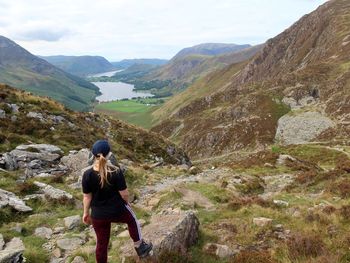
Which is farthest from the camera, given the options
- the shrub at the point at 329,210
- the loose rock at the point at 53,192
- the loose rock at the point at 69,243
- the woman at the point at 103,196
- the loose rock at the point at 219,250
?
the loose rock at the point at 53,192

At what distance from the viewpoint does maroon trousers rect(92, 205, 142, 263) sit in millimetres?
10477

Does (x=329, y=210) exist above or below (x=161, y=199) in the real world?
above

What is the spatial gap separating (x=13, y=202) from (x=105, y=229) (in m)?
9.71

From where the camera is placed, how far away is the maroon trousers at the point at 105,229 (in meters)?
10.5

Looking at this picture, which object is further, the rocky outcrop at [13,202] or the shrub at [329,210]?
the rocky outcrop at [13,202]

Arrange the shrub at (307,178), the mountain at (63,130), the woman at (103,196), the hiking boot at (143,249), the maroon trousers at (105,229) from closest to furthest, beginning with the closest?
the woman at (103,196)
the maroon trousers at (105,229)
the hiking boot at (143,249)
the shrub at (307,178)
the mountain at (63,130)

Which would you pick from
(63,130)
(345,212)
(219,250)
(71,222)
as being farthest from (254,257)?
(63,130)

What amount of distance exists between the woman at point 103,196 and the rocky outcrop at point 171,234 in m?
1.58

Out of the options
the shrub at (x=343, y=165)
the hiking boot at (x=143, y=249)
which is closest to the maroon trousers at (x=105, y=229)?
the hiking boot at (x=143, y=249)

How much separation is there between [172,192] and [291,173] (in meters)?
16.6

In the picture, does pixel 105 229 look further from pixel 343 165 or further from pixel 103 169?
pixel 343 165

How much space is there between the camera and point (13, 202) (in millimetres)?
18469

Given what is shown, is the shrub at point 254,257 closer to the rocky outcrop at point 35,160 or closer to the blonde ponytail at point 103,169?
the blonde ponytail at point 103,169

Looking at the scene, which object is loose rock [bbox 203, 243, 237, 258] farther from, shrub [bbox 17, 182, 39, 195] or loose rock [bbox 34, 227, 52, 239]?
shrub [bbox 17, 182, 39, 195]
